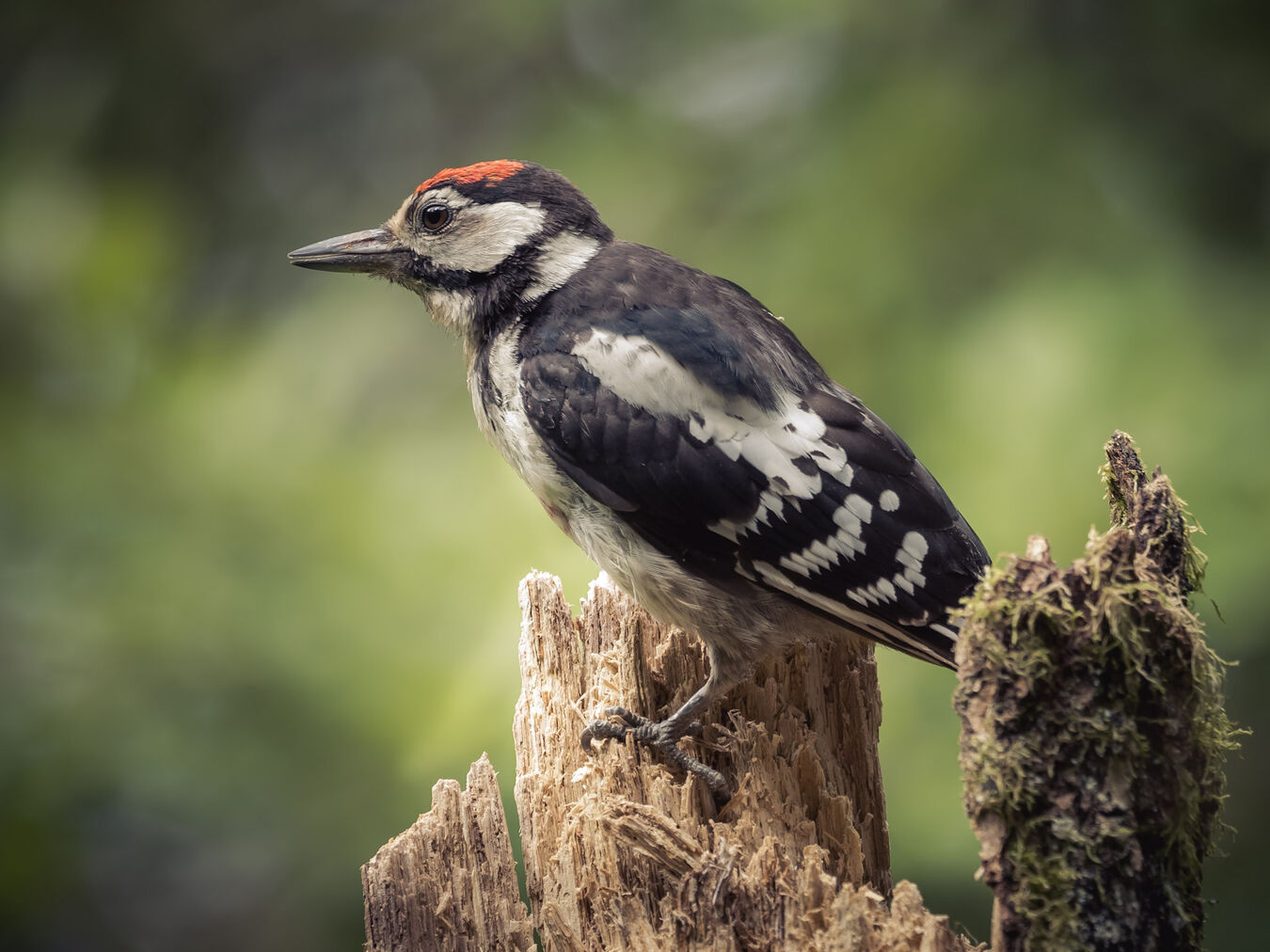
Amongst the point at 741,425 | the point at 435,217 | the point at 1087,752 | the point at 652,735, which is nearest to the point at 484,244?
the point at 435,217

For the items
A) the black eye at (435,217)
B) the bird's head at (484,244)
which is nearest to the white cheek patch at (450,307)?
the bird's head at (484,244)

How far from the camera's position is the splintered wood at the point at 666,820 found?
58.7 inches

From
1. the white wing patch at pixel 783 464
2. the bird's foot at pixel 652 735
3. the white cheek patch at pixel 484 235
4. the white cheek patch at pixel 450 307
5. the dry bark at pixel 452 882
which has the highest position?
the white cheek patch at pixel 484 235

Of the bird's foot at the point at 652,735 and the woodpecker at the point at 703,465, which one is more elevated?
the woodpecker at the point at 703,465

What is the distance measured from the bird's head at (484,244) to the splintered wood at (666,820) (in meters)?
0.55

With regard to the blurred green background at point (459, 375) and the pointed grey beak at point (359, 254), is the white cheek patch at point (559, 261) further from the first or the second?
the blurred green background at point (459, 375)

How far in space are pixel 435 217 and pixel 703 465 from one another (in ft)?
2.57

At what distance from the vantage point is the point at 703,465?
1891 millimetres

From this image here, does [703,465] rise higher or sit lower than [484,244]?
lower

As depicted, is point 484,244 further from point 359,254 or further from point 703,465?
point 703,465

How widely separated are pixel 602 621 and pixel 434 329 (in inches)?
56.7

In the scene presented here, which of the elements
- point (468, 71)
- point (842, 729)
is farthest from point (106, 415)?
point (842, 729)

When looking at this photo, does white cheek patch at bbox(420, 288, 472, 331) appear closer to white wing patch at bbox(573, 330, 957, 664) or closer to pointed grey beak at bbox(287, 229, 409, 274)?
pointed grey beak at bbox(287, 229, 409, 274)

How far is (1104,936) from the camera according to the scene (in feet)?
4.02
